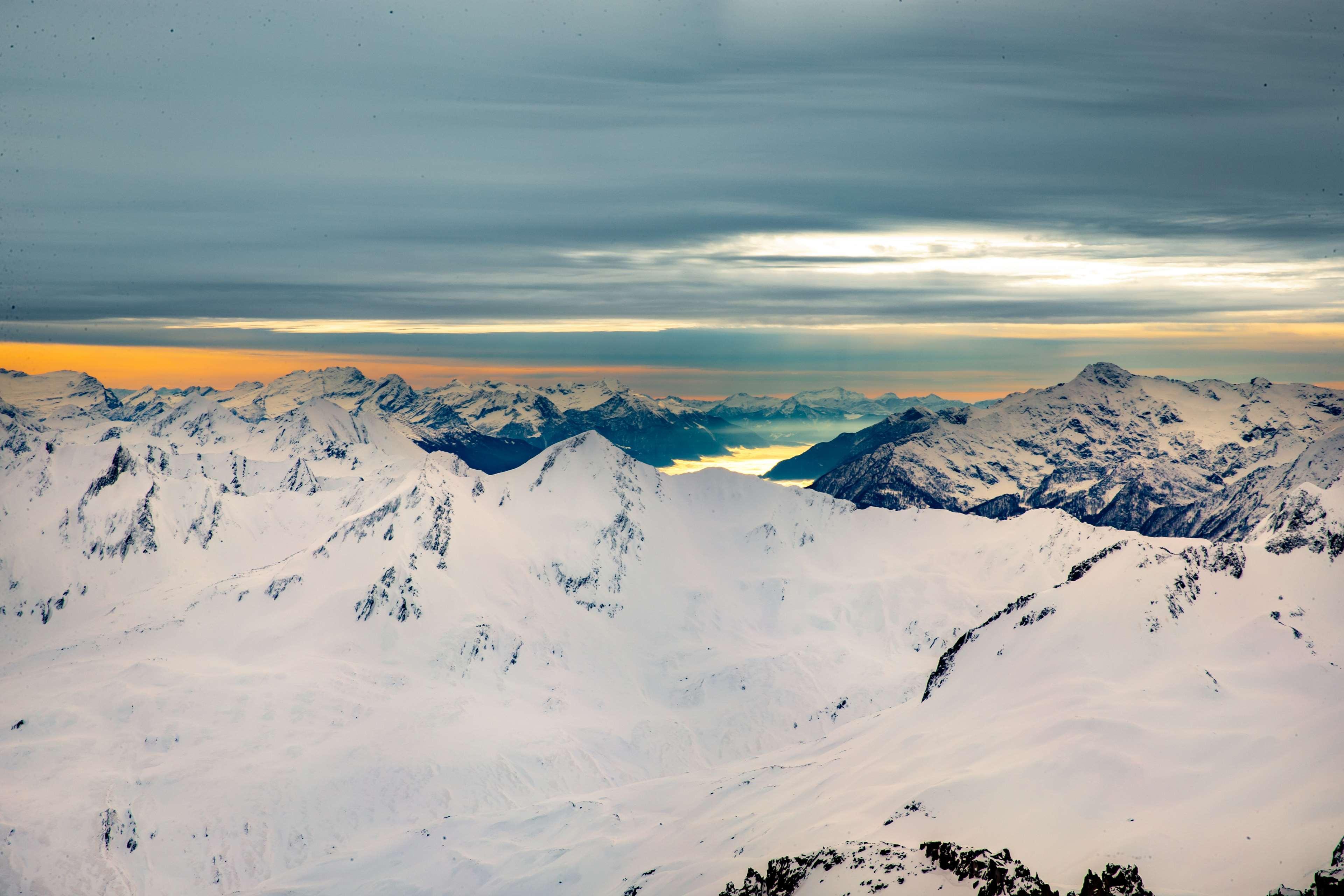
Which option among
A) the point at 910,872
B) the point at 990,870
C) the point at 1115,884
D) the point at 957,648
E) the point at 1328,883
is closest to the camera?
the point at 1328,883

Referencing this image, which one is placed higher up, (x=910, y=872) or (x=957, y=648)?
(x=910, y=872)

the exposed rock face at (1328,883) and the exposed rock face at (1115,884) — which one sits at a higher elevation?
the exposed rock face at (1328,883)

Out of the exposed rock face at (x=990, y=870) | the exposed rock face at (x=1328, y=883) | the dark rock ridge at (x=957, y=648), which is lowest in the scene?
the dark rock ridge at (x=957, y=648)

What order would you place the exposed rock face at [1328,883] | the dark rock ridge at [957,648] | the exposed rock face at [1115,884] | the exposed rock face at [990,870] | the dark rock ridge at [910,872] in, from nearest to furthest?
the exposed rock face at [1328,883] → the exposed rock face at [1115,884] → the exposed rock face at [990,870] → the dark rock ridge at [910,872] → the dark rock ridge at [957,648]

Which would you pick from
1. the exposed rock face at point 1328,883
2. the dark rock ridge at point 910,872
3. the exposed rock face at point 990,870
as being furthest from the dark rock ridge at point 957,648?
the exposed rock face at point 1328,883

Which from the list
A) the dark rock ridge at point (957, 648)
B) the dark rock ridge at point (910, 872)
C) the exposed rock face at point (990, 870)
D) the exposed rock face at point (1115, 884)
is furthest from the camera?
the dark rock ridge at point (957, 648)

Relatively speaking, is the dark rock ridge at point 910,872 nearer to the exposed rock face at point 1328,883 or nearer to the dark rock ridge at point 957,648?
the exposed rock face at point 1328,883

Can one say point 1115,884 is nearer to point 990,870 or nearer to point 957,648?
point 990,870

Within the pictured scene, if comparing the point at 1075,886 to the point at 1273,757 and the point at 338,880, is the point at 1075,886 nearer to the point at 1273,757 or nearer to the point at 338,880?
the point at 1273,757

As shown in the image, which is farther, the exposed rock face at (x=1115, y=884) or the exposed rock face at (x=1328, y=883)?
the exposed rock face at (x=1115, y=884)

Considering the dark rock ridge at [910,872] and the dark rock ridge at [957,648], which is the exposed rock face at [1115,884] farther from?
the dark rock ridge at [957,648]

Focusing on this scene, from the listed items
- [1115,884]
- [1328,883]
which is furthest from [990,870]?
[1328,883]
